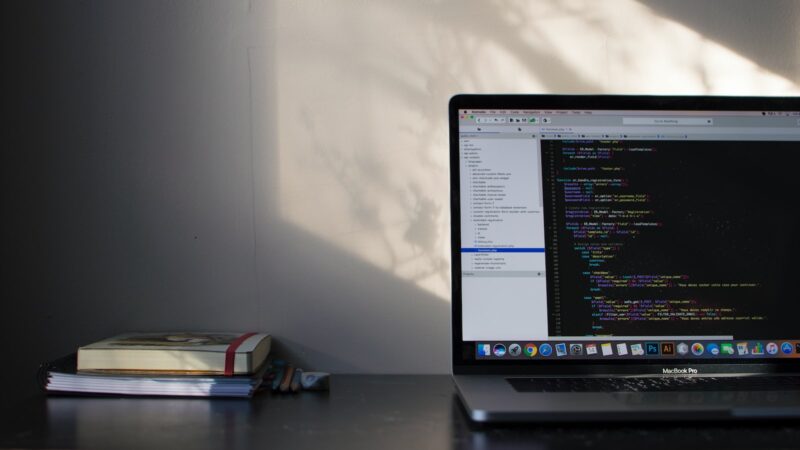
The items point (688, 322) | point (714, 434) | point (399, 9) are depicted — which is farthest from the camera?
point (399, 9)

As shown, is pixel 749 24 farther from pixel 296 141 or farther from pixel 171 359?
pixel 171 359

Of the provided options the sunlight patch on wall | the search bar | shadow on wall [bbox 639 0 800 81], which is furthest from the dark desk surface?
shadow on wall [bbox 639 0 800 81]

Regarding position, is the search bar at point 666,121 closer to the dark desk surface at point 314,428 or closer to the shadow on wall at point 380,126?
the shadow on wall at point 380,126

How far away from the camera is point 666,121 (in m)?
0.92

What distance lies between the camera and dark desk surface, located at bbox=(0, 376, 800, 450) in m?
0.70

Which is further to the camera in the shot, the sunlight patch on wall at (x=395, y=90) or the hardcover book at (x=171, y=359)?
the sunlight patch on wall at (x=395, y=90)

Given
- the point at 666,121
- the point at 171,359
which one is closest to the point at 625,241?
the point at 666,121

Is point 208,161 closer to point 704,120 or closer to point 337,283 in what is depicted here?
point 337,283

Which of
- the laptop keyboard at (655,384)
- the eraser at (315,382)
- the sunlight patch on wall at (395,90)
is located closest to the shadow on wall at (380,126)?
the sunlight patch on wall at (395,90)

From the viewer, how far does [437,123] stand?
111cm

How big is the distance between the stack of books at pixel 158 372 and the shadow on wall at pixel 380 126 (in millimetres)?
205

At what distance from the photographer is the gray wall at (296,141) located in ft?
3.65

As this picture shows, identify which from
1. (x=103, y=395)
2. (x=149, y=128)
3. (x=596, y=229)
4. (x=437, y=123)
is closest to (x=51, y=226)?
(x=149, y=128)

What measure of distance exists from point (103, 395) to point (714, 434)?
85 cm
